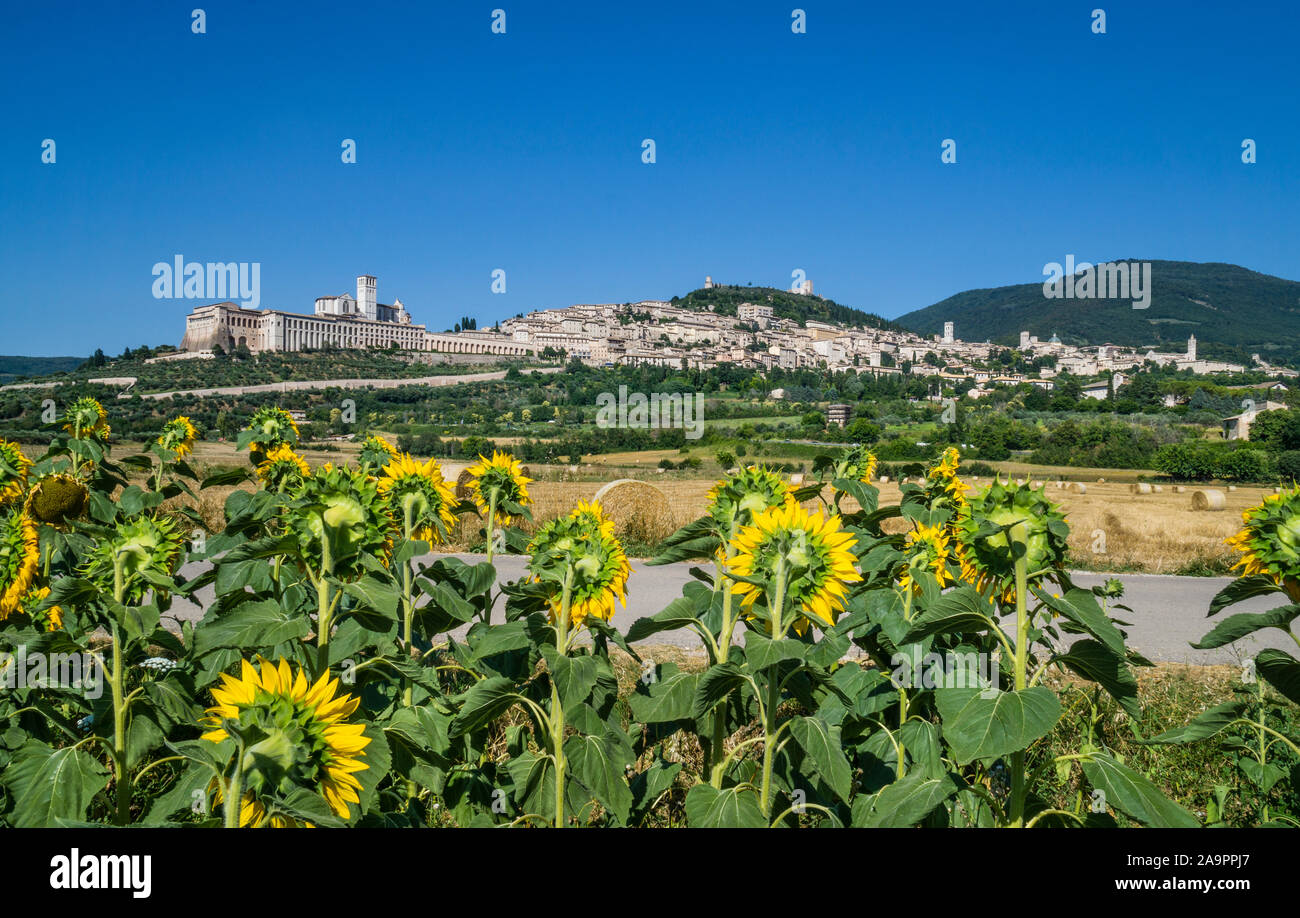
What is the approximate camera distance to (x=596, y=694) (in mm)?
2424

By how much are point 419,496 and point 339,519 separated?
1.08m

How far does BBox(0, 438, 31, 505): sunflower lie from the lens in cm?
411

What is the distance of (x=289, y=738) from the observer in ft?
4.71

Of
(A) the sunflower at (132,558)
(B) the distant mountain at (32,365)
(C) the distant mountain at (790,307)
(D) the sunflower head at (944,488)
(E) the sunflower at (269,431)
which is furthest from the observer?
(C) the distant mountain at (790,307)

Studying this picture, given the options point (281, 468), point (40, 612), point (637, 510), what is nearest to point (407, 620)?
point (40, 612)

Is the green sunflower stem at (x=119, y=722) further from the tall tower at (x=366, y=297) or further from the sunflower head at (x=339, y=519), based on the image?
the tall tower at (x=366, y=297)

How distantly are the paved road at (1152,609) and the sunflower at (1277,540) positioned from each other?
4745 millimetres

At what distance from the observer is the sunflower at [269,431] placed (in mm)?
4703

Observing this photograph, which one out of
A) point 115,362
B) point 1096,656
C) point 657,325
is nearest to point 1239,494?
point 1096,656

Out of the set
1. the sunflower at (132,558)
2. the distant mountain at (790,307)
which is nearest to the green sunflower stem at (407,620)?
the sunflower at (132,558)

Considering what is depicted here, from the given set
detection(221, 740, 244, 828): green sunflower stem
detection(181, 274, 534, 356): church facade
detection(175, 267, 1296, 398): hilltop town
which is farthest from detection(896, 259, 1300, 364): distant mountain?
detection(221, 740, 244, 828): green sunflower stem

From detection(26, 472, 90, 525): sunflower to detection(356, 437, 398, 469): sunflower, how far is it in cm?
156

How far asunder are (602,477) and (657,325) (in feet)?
502
